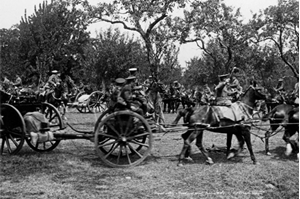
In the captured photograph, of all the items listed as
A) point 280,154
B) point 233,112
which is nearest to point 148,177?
point 233,112

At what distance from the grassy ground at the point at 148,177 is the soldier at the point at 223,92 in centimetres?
132

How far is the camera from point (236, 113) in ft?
25.5

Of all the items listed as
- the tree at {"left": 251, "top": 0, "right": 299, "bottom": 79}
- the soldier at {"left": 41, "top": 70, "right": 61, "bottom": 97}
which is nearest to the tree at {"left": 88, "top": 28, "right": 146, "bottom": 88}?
the soldier at {"left": 41, "top": 70, "right": 61, "bottom": 97}

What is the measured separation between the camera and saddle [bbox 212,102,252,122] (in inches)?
302

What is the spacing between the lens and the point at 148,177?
253 inches

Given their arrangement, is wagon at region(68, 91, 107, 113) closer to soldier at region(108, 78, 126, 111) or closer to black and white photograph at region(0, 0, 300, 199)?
black and white photograph at region(0, 0, 300, 199)

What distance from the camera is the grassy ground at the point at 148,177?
18.1 ft

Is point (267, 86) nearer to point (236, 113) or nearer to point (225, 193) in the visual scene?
point (236, 113)

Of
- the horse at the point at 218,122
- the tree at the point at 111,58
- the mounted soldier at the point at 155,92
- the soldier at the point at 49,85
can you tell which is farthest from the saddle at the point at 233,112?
the tree at the point at 111,58

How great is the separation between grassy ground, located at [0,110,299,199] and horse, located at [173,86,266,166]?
355 millimetres

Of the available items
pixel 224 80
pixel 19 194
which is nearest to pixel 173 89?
pixel 224 80

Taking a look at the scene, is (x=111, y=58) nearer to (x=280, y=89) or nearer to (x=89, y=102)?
(x=89, y=102)

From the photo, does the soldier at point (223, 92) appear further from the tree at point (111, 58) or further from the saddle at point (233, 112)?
the tree at point (111, 58)

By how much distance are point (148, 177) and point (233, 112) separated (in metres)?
2.59
